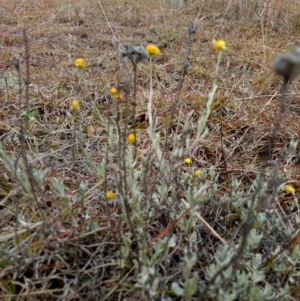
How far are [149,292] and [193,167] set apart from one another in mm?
815

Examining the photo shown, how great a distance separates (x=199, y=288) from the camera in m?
0.94

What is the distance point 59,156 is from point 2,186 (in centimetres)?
33

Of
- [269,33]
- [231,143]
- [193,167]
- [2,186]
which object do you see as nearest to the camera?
[2,186]

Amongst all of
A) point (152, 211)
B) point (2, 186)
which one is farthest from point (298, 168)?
point (2, 186)

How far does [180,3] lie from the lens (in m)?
5.16

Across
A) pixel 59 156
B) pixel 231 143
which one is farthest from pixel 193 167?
pixel 59 156

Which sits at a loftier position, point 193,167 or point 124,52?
point 124,52

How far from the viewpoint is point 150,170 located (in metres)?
1.32

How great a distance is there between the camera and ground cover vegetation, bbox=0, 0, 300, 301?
1030mm

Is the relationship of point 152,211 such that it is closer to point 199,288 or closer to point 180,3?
point 199,288

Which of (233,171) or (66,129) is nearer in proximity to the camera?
(233,171)

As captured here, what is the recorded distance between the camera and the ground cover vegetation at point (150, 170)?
1.03m

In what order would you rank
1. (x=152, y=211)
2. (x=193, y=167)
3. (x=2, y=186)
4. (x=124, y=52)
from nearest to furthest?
(x=124, y=52), (x=152, y=211), (x=2, y=186), (x=193, y=167)

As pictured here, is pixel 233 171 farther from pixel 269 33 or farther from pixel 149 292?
pixel 269 33
